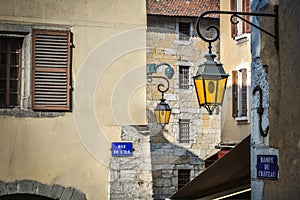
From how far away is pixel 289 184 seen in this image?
11.6 ft

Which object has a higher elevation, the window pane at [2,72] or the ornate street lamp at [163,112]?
the window pane at [2,72]

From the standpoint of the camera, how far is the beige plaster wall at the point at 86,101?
26.7 feet

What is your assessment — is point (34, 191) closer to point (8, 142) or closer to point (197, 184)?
point (8, 142)

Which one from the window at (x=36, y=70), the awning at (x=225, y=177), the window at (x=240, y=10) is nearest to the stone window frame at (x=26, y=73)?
the window at (x=36, y=70)

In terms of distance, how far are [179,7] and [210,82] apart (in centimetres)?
1350

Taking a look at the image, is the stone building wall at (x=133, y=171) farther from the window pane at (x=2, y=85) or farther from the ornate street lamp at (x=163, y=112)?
the window pane at (x=2, y=85)

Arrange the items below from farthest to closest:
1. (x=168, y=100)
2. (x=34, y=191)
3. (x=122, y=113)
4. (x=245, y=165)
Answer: (x=168, y=100), (x=122, y=113), (x=34, y=191), (x=245, y=165)

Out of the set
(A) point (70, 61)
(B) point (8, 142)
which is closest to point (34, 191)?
(B) point (8, 142)

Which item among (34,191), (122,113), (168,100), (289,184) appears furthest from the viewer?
(168,100)

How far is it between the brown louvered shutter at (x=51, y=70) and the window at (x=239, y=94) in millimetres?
4996

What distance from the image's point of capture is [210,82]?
5539 millimetres

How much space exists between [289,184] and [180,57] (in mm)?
15375

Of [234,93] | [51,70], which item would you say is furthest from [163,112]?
[234,93]

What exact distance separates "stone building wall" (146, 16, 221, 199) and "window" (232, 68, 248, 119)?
5537 mm
